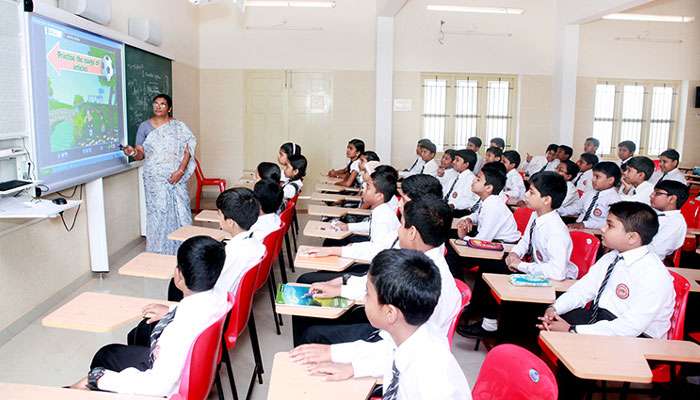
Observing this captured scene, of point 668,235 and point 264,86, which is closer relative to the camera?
point 668,235

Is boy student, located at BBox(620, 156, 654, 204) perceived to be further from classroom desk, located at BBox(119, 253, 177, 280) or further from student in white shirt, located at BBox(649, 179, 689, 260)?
classroom desk, located at BBox(119, 253, 177, 280)

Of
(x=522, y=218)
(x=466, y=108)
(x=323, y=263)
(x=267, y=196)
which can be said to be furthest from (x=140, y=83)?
(x=466, y=108)

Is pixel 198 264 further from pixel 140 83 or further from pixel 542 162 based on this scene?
pixel 542 162

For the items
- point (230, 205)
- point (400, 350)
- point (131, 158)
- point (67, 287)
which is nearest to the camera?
point (400, 350)

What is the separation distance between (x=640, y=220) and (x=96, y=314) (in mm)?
2374

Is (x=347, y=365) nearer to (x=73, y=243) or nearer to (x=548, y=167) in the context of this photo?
(x=73, y=243)

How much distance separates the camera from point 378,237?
10.9 ft

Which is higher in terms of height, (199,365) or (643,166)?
(643,166)

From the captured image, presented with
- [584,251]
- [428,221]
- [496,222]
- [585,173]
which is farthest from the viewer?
[585,173]

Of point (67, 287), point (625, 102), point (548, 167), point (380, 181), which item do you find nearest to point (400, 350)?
point (380, 181)

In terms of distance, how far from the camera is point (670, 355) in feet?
6.47

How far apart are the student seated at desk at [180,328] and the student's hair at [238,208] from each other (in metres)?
0.78

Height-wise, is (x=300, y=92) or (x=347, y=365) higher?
(x=300, y=92)

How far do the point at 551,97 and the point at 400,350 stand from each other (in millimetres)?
8313
